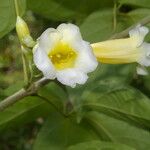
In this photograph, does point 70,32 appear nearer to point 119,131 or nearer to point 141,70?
point 141,70

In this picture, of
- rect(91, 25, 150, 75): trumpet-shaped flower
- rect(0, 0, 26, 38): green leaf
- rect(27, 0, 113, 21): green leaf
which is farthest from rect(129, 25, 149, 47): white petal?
rect(27, 0, 113, 21): green leaf

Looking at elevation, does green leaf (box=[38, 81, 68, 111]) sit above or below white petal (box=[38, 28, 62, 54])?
below

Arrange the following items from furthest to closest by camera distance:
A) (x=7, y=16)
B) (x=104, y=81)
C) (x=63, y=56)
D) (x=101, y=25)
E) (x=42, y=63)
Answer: (x=101, y=25)
(x=104, y=81)
(x=7, y=16)
(x=63, y=56)
(x=42, y=63)

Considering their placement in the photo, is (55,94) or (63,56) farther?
(55,94)

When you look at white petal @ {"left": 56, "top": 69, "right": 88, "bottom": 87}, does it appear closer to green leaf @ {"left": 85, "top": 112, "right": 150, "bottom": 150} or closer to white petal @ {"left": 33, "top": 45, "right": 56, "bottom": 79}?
white petal @ {"left": 33, "top": 45, "right": 56, "bottom": 79}

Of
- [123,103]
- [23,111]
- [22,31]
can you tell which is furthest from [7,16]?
[123,103]

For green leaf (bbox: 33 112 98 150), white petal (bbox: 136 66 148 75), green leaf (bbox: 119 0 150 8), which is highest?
green leaf (bbox: 119 0 150 8)

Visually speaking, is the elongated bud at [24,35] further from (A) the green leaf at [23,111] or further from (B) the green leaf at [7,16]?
(A) the green leaf at [23,111]
